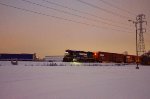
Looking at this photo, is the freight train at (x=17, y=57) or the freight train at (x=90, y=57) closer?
the freight train at (x=90, y=57)

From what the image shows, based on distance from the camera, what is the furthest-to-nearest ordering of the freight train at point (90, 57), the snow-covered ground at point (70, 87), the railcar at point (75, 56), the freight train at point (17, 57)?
1. the freight train at point (17, 57)
2. the freight train at point (90, 57)
3. the railcar at point (75, 56)
4. the snow-covered ground at point (70, 87)

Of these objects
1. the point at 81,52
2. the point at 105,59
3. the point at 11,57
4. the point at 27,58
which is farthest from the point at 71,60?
the point at 11,57

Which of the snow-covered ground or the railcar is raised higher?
the railcar

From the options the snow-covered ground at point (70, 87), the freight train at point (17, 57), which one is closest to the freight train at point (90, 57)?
the freight train at point (17, 57)

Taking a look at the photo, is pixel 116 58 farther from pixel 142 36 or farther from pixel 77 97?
pixel 77 97

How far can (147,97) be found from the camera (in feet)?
34.1

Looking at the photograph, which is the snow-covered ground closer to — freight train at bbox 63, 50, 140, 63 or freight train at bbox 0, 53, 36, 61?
freight train at bbox 63, 50, 140, 63

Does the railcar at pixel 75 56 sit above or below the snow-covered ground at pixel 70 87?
above

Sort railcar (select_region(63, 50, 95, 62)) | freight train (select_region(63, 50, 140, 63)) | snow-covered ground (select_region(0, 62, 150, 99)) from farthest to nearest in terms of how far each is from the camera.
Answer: freight train (select_region(63, 50, 140, 63)) → railcar (select_region(63, 50, 95, 62)) → snow-covered ground (select_region(0, 62, 150, 99))

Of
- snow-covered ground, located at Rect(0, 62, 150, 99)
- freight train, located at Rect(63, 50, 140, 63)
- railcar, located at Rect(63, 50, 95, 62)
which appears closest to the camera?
snow-covered ground, located at Rect(0, 62, 150, 99)

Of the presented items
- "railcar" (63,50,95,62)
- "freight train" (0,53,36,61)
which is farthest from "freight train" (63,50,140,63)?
"freight train" (0,53,36,61)

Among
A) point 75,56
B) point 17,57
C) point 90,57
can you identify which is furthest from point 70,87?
point 17,57

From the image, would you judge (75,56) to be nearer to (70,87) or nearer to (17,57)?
(17,57)

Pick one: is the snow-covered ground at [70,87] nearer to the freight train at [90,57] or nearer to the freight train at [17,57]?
the freight train at [90,57]
